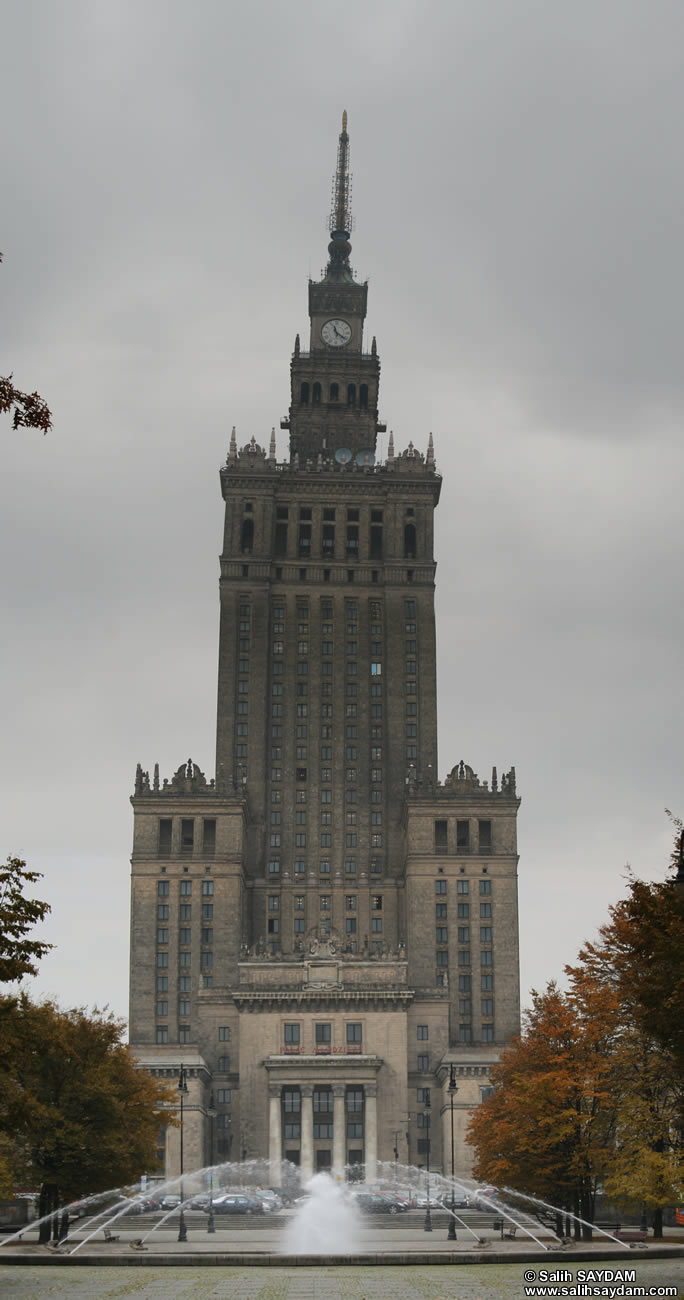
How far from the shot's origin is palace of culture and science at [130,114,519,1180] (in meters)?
162

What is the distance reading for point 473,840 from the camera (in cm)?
Result: 18100

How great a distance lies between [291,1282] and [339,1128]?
110632 millimetres

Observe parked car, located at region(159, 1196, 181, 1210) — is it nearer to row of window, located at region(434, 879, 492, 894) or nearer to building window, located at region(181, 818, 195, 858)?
→ building window, located at region(181, 818, 195, 858)

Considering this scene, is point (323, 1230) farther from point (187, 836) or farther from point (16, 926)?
point (187, 836)

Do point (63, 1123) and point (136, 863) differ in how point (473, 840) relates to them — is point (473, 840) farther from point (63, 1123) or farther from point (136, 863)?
point (63, 1123)

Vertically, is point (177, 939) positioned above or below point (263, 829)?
below

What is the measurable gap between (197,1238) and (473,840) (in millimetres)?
97270

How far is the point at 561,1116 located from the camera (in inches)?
3100

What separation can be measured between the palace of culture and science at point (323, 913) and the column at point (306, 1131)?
0.68 ft

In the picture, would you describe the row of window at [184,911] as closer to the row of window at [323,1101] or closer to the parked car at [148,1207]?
the row of window at [323,1101]

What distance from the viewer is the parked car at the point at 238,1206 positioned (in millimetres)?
111438

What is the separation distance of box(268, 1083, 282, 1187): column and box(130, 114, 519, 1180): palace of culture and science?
8.4 inches

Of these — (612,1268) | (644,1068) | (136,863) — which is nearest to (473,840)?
(136,863)

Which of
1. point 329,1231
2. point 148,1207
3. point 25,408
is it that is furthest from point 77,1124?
point 25,408
